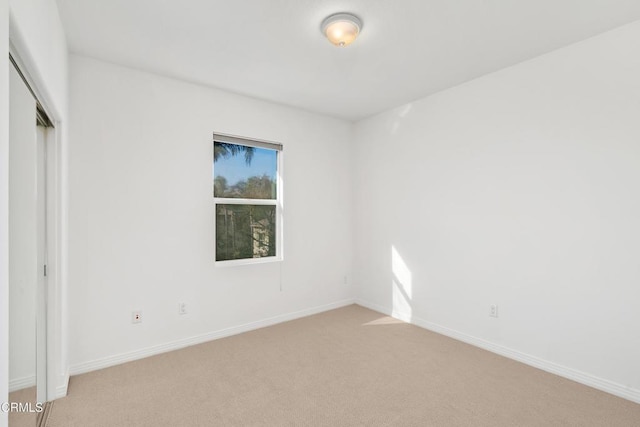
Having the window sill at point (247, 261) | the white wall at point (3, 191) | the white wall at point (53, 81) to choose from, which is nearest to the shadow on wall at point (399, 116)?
the window sill at point (247, 261)

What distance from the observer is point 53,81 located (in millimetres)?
1956

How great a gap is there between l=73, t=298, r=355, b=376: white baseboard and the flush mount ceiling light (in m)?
2.93

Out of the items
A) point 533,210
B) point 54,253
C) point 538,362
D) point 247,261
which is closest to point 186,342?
point 247,261

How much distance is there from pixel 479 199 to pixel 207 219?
2.73m

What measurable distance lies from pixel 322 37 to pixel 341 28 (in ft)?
0.85

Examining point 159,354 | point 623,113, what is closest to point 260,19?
point 623,113

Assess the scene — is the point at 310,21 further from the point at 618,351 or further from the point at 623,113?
the point at 618,351

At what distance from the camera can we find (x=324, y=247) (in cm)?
434

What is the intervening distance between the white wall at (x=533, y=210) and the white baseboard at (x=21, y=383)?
10.9ft

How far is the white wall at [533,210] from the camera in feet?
7.73

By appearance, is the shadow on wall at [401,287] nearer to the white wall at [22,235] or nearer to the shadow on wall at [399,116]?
the shadow on wall at [399,116]

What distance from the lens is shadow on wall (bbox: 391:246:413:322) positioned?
12.7 feet

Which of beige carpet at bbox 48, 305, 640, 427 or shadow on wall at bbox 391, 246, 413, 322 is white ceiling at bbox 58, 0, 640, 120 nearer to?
shadow on wall at bbox 391, 246, 413, 322

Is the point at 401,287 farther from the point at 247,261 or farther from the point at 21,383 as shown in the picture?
the point at 21,383
